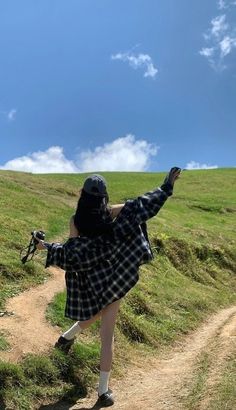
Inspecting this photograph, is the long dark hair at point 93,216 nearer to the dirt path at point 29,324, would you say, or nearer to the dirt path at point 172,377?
the dirt path at point 29,324

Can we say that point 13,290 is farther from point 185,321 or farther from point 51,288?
point 185,321

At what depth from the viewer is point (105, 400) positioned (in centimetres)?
773

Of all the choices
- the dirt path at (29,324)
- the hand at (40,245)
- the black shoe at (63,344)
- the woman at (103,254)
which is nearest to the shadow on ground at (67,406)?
the woman at (103,254)

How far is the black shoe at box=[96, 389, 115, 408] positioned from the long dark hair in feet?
7.31

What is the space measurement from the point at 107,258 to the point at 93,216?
63 cm

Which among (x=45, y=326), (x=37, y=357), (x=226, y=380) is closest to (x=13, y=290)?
(x=45, y=326)

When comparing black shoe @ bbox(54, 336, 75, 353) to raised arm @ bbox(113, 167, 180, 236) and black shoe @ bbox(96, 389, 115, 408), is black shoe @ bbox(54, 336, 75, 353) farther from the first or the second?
raised arm @ bbox(113, 167, 180, 236)

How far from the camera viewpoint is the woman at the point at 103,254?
7.68 m

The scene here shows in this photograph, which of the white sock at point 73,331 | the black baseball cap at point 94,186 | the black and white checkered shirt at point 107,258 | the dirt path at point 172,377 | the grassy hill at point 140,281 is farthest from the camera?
the white sock at point 73,331

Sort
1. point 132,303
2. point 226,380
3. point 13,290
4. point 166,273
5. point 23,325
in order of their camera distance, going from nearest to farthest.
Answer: point 226,380 → point 23,325 → point 13,290 → point 132,303 → point 166,273

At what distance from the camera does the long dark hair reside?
25.1ft

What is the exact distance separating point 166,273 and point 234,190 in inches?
1379

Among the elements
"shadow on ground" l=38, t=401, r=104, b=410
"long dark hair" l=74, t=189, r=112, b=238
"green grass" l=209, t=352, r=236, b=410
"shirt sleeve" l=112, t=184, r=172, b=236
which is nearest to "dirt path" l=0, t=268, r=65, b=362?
"shadow on ground" l=38, t=401, r=104, b=410

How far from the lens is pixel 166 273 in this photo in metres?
18.1
